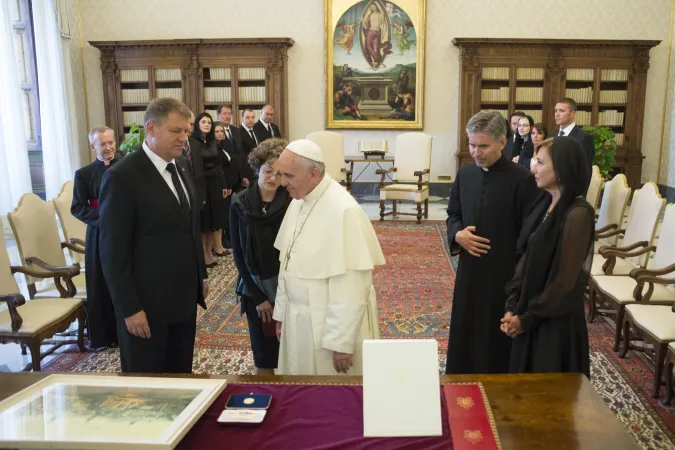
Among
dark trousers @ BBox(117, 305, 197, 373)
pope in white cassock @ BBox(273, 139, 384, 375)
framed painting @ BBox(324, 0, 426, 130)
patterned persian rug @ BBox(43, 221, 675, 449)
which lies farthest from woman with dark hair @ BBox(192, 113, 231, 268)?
framed painting @ BBox(324, 0, 426, 130)

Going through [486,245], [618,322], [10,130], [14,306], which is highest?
[10,130]

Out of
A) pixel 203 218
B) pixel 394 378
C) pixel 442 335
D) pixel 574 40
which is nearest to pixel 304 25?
pixel 574 40

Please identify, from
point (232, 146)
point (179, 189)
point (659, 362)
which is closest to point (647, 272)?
point (659, 362)

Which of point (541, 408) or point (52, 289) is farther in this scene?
point (52, 289)

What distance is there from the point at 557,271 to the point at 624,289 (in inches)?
90.4

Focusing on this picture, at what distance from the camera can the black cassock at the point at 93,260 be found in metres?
4.27

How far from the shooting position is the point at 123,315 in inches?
103

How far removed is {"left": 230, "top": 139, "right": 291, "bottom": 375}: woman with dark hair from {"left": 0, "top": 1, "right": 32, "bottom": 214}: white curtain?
6.45 meters

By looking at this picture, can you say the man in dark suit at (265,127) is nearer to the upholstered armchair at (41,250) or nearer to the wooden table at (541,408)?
the upholstered armchair at (41,250)

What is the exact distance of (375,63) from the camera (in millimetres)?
A: 11766

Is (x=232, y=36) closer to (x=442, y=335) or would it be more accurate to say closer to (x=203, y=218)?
(x=203, y=218)

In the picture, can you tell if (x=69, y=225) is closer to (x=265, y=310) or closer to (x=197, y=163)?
(x=197, y=163)

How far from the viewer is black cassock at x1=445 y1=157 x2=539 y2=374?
309 cm

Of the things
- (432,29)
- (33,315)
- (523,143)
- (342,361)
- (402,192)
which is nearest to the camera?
(342,361)
